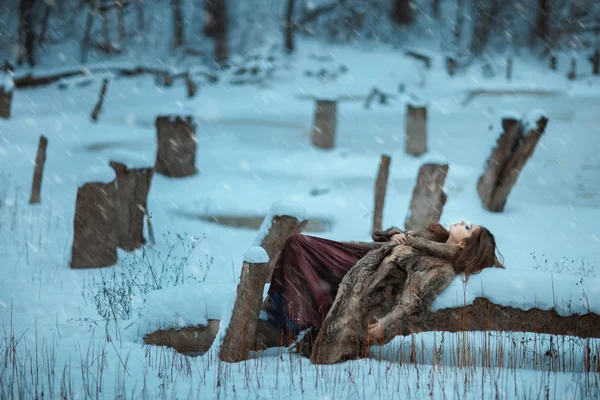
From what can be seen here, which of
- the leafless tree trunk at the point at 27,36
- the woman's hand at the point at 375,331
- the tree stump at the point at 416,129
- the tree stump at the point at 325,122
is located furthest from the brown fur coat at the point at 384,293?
the leafless tree trunk at the point at 27,36

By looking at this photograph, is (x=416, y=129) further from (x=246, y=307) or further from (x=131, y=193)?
(x=246, y=307)

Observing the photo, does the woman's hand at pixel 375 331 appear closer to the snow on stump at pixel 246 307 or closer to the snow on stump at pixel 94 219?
the snow on stump at pixel 246 307

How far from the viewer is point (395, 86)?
66.1 ft

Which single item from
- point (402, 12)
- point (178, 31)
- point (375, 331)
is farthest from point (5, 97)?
point (402, 12)

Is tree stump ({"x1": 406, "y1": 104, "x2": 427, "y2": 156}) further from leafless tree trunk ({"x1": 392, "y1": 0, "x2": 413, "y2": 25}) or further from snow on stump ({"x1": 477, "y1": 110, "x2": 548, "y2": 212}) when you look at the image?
leafless tree trunk ({"x1": 392, "y1": 0, "x2": 413, "y2": 25})

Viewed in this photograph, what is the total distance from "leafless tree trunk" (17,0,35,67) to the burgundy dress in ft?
65.8

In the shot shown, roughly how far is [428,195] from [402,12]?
22603 mm

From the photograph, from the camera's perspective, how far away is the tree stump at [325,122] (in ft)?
43.0

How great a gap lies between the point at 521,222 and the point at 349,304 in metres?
5.34

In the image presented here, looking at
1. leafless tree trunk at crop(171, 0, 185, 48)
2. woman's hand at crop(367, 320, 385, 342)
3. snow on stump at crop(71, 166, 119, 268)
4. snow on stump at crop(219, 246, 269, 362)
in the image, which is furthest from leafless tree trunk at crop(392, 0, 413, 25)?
snow on stump at crop(219, 246, 269, 362)

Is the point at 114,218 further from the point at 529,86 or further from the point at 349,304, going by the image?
the point at 529,86

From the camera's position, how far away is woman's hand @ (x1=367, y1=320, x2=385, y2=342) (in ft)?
14.1

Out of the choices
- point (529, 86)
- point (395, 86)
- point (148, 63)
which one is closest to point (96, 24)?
point (148, 63)

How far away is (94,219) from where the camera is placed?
22.7 ft
